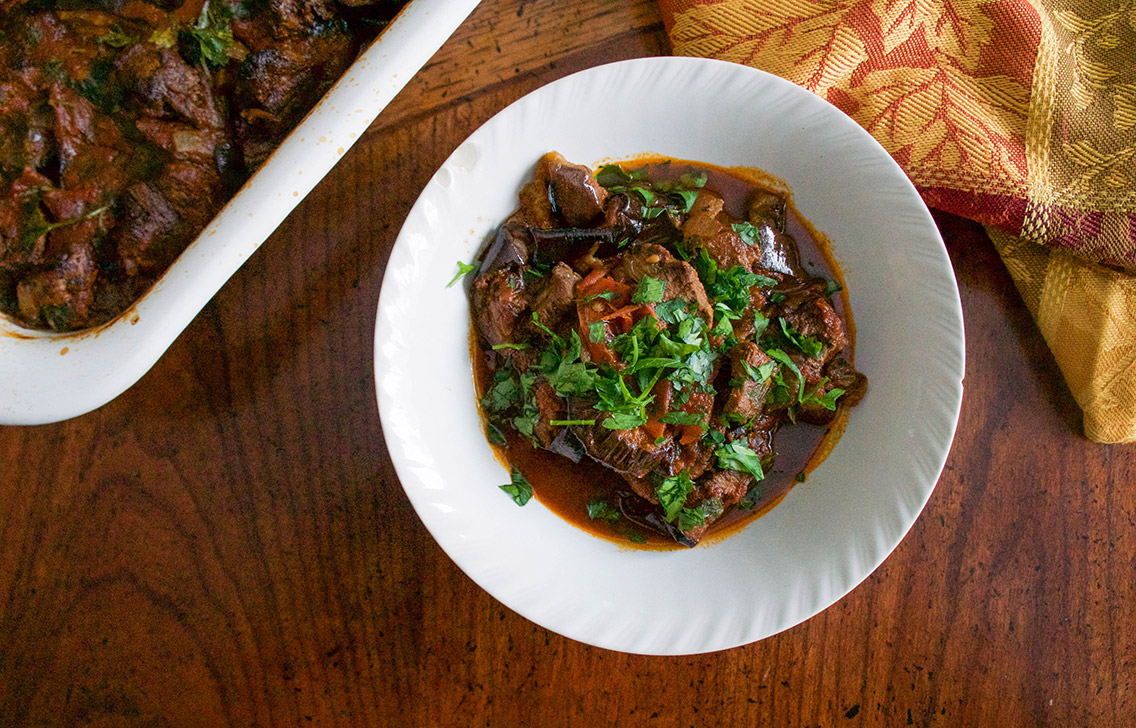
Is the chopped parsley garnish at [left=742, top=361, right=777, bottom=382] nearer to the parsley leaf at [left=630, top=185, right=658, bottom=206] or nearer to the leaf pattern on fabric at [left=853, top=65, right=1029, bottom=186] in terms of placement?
the parsley leaf at [left=630, top=185, right=658, bottom=206]

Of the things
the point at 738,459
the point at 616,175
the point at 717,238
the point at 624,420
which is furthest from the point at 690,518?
the point at 616,175

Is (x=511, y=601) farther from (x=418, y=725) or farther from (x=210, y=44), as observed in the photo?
(x=210, y=44)

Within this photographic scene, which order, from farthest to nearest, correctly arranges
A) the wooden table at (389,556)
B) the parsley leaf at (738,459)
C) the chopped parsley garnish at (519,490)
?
the wooden table at (389,556), the chopped parsley garnish at (519,490), the parsley leaf at (738,459)

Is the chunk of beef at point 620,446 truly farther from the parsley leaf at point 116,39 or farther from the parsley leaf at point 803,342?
the parsley leaf at point 116,39

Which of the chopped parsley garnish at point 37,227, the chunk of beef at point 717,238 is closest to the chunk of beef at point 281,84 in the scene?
the chopped parsley garnish at point 37,227

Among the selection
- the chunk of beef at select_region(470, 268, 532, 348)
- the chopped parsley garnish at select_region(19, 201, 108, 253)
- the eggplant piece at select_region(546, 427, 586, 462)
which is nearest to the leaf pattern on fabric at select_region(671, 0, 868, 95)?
the chunk of beef at select_region(470, 268, 532, 348)

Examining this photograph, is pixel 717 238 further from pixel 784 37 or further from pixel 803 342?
pixel 784 37
